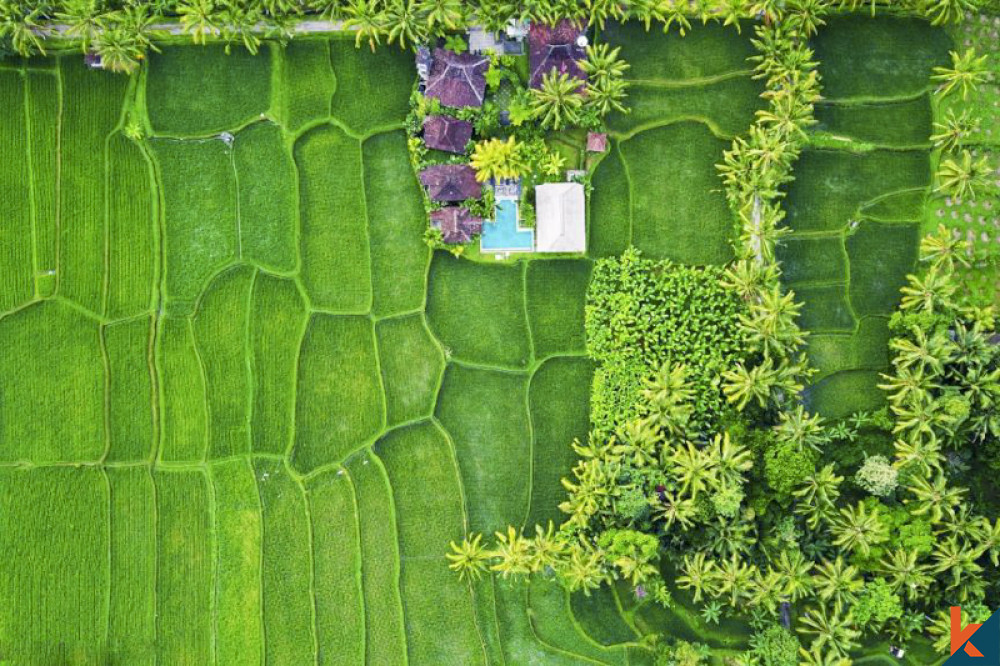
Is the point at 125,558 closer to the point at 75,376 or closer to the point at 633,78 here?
the point at 75,376

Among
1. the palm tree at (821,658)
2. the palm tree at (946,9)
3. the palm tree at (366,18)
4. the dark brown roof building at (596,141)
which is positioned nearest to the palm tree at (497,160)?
the dark brown roof building at (596,141)

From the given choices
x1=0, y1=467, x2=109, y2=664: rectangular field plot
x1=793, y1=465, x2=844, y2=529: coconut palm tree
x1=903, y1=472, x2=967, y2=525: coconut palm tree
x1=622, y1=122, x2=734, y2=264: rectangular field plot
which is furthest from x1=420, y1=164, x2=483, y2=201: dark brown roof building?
x1=903, y1=472, x2=967, y2=525: coconut palm tree

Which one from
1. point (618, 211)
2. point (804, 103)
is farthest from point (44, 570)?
point (804, 103)

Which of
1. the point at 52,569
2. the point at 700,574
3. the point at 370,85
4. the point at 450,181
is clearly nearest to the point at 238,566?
the point at 52,569

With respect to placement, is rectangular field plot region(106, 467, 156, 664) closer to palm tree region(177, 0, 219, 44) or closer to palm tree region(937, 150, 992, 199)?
palm tree region(177, 0, 219, 44)

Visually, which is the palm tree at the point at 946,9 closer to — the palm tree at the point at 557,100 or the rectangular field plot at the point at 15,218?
the palm tree at the point at 557,100

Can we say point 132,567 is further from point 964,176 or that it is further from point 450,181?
point 964,176
